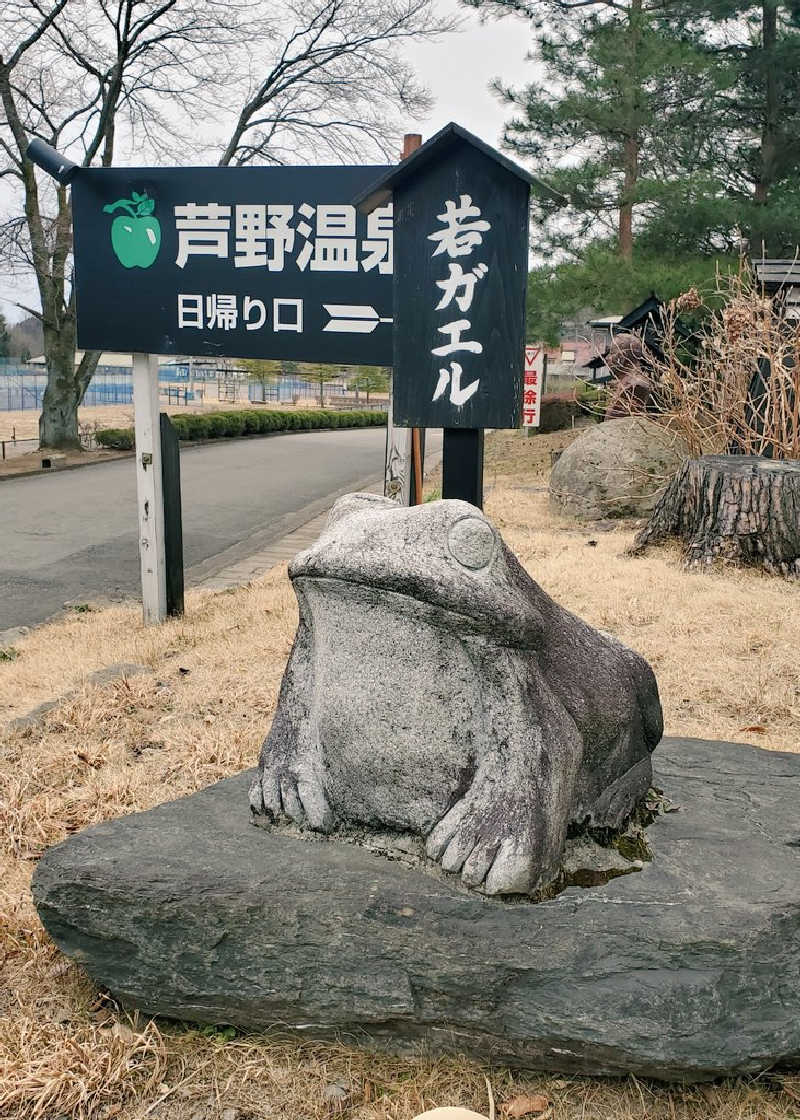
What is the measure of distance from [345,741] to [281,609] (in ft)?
12.9

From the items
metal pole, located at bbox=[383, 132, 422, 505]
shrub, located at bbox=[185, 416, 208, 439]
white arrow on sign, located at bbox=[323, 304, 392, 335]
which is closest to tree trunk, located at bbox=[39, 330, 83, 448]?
shrub, located at bbox=[185, 416, 208, 439]

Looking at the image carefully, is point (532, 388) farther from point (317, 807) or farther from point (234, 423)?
point (234, 423)

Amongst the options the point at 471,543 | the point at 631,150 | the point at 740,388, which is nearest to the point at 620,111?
the point at 631,150

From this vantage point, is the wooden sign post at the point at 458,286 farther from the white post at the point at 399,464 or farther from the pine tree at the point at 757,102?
the pine tree at the point at 757,102

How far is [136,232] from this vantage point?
5.90 m

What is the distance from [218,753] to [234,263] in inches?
113

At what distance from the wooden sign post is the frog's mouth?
3.81ft

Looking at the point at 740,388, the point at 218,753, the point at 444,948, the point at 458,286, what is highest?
the point at 458,286

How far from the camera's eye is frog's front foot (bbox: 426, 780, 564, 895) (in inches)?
90.7

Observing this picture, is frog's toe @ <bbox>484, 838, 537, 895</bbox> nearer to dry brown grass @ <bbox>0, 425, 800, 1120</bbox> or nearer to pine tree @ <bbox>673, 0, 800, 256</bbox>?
dry brown grass @ <bbox>0, 425, 800, 1120</bbox>

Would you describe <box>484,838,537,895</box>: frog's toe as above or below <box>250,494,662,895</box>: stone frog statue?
Result: below

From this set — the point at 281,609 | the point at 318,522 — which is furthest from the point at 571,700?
the point at 318,522

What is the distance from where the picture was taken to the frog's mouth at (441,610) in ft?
7.57

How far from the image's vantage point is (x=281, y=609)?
639cm
